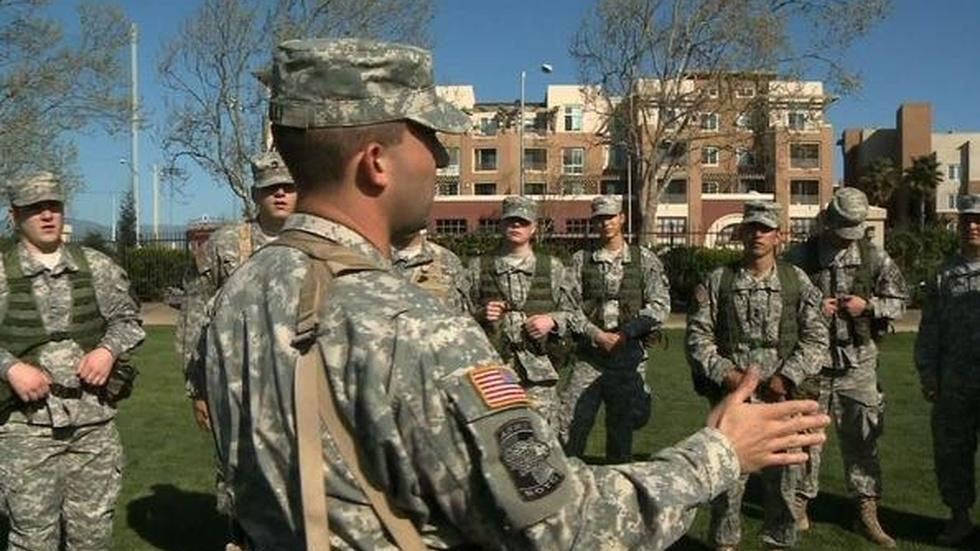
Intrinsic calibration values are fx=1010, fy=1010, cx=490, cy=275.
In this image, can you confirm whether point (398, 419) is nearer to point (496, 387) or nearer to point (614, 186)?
point (496, 387)

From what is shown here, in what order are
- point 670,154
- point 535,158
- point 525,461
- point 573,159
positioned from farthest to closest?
point 535,158 → point 573,159 → point 670,154 → point 525,461

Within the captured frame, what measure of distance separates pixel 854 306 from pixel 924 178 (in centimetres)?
6549

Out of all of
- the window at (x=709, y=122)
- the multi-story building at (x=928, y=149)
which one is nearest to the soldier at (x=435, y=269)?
the window at (x=709, y=122)

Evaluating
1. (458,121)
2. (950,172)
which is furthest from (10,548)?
(950,172)

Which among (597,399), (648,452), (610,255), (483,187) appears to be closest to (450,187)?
(483,187)

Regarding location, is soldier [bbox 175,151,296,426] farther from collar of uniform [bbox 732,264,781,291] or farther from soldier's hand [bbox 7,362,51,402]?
collar of uniform [bbox 732,264,781,291]

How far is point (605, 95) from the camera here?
29188mm

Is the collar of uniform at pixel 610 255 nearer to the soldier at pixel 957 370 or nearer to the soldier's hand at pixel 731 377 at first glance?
the soldier's hand at pixel 731 377

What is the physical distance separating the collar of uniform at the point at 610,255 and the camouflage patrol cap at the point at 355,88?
5.36 metres

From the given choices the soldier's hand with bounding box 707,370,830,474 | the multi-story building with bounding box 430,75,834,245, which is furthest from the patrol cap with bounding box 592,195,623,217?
the multi-story building with bounding box 430,75,834,245

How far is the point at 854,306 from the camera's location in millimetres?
6043

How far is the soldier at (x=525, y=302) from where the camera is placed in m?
6.30

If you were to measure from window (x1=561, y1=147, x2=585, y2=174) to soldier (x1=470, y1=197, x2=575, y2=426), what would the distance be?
5628 centimetres

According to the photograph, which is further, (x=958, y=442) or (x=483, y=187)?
(x=483, y=187)
